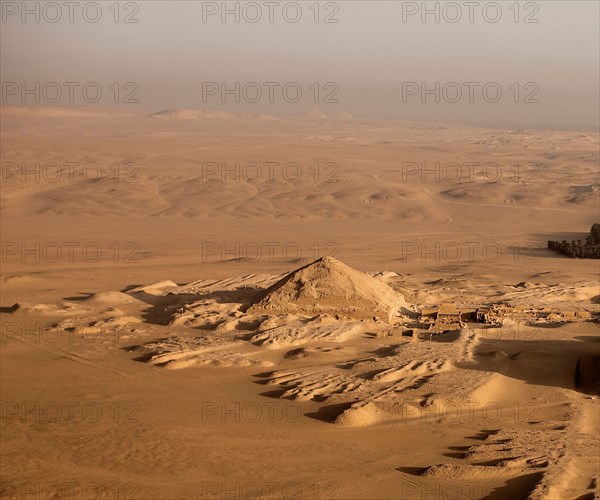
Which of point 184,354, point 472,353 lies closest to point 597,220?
point 472,353

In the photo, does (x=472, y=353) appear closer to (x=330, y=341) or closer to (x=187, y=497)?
(x=330, y=341)

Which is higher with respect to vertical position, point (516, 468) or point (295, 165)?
point (295, 165)

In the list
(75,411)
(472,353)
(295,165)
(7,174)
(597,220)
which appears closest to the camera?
(75,411)

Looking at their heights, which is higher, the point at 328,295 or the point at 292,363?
the point at 328,295

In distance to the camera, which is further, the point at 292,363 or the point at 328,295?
the point at 328,295

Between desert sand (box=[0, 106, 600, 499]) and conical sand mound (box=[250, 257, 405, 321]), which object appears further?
conical sand mound (box=[250, 257, 405, 321])
